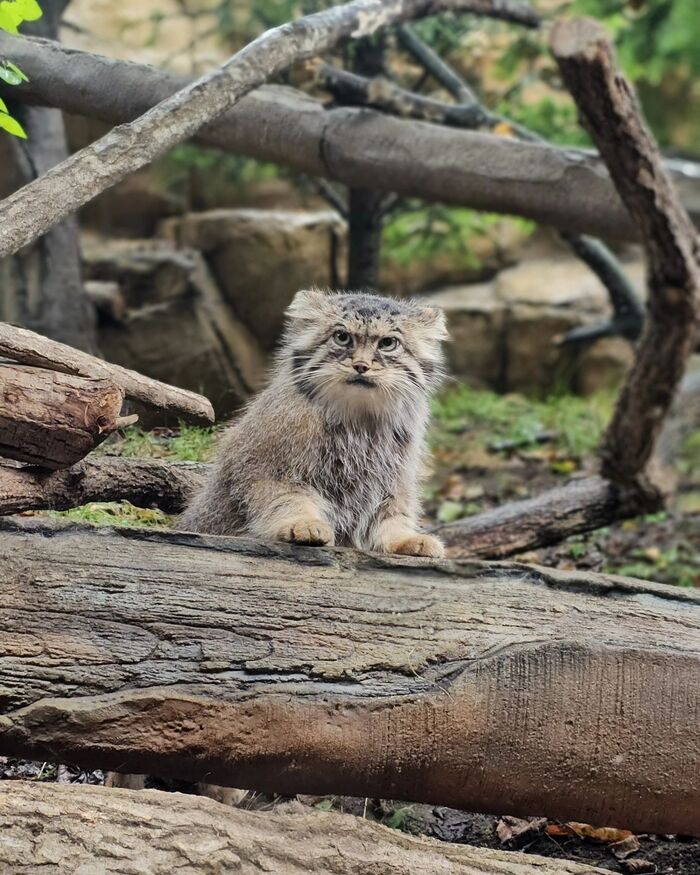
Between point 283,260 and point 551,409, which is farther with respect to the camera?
point 551,409

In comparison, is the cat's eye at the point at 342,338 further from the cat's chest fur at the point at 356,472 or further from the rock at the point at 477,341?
the rock at the point at 477,341

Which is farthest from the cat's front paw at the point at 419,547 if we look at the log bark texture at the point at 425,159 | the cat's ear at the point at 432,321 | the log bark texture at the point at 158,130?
the log bark texture at the point at 425,159

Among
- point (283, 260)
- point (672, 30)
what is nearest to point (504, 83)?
point (672, 30)

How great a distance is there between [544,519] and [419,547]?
192 cm

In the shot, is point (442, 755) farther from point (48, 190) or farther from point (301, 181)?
point (301, 181)

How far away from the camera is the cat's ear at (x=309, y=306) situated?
4.29 m

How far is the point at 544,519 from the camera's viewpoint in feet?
18.9

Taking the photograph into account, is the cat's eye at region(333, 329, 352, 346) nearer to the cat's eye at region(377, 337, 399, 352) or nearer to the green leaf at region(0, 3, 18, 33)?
the cat's eye at region(377, 337, 399, 352)

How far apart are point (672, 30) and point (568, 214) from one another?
337cm

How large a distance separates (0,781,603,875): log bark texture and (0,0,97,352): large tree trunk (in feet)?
9.15

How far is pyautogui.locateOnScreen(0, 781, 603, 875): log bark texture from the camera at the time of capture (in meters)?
2.71

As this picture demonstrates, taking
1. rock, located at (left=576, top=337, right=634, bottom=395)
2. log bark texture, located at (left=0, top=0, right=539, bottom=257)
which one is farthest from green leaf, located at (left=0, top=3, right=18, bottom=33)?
rock, located at (left=576, top=337, right=634, bottom=395)

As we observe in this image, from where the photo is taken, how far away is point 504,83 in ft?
32.3

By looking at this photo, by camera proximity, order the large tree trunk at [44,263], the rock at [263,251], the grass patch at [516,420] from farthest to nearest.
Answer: the grass patch at [516,420], the rock at [263,251], the large tree trunk at [44,263]
